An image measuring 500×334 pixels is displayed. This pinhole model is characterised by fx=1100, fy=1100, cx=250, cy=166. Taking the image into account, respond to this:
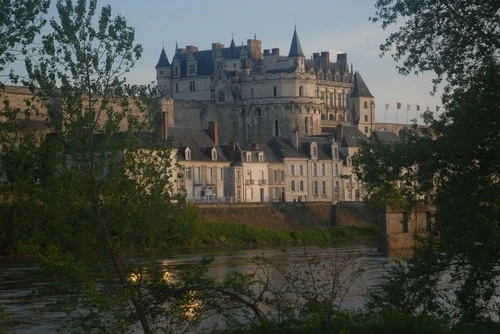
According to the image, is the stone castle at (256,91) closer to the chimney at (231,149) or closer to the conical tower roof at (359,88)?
the conical tower roof at (359,88)

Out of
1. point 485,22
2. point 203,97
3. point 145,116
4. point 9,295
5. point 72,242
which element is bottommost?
point 9,295

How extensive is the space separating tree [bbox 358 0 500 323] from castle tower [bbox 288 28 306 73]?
86.4 metres

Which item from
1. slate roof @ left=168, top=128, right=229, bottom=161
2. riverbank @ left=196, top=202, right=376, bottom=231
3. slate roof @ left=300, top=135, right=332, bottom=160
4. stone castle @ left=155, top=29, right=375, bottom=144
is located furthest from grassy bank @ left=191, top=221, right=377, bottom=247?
stone castle @ left=155, top=29, right=375, bottom=144

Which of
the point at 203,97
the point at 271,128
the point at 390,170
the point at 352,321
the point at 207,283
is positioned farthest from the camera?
the point at 203,97

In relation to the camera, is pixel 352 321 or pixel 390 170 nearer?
pixel 352 321

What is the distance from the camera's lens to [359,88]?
119 meters

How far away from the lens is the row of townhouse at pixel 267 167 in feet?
219

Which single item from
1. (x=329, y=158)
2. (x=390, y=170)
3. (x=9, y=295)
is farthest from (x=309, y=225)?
(x=390, y=170)

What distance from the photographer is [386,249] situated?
46.2m

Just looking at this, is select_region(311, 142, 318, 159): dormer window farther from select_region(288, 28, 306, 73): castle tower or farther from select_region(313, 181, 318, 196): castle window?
select_region(288, 28, 306, 73): castle tower

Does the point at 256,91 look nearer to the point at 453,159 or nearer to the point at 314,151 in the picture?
the point at 314,151

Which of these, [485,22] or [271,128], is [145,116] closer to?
[485,22]

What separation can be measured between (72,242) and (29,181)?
1.09 metres

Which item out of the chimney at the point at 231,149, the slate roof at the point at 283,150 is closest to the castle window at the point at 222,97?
the slate roof at the point at 283,150
